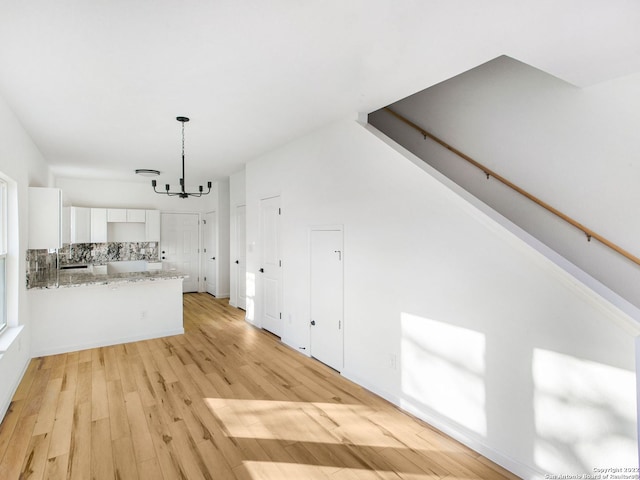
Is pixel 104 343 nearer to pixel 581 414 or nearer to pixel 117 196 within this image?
pixel 117 196

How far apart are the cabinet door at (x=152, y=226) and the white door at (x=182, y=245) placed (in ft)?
0.89

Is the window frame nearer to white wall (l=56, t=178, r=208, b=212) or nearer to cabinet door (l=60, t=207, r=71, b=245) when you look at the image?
cabinet door (l=60, t=207, r=71, b=245)

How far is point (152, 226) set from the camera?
7.68 m

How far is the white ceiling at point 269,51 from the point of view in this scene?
1784mm

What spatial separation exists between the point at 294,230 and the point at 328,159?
42.4 inches

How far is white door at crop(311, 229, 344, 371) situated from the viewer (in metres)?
3.62

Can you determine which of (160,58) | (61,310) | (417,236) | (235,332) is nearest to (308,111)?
(160,58)

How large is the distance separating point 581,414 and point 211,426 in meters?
2.51

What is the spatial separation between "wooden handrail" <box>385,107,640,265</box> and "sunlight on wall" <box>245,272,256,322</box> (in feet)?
10.9

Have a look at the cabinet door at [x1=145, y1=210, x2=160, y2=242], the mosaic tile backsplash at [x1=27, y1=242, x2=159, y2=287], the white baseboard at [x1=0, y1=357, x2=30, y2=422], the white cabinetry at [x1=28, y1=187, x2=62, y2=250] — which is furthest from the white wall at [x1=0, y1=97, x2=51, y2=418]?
the cabinet door at [x1=145, y1=210, x2=160, y2=242]

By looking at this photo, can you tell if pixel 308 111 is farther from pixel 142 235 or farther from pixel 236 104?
pixel 142 235

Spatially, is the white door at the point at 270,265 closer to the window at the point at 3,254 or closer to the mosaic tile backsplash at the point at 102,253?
the window at the point at 3,254

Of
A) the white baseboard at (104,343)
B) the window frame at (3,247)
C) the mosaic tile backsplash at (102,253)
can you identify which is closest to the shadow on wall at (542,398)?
the white baseboard at (104,343)

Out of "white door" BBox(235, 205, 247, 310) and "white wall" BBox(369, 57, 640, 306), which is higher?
"white wall" BBox(369, 57, 640, 306)
